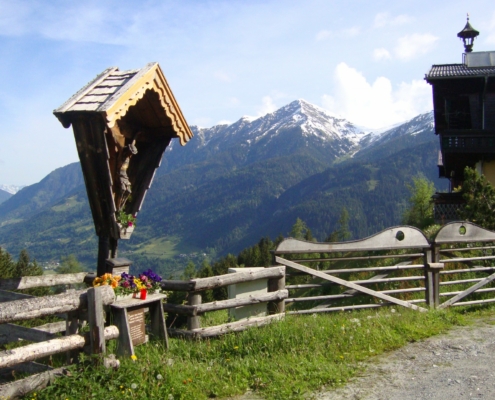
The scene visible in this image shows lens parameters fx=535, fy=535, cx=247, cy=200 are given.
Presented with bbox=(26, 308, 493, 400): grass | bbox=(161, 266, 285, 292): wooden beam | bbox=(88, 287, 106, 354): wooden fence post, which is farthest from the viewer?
bbox=(161, 266, 285, 292): wooden beam

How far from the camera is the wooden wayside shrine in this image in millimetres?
7910

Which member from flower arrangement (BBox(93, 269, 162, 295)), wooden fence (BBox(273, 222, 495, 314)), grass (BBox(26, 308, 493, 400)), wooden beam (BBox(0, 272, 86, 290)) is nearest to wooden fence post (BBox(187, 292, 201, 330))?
grass (BBox(26, 308, 493, 400))

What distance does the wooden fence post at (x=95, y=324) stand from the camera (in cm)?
668

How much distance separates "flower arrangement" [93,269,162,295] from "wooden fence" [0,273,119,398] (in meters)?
0.59

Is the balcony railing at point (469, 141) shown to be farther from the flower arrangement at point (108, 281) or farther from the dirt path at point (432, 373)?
the flower arrangement at point (108, 281)

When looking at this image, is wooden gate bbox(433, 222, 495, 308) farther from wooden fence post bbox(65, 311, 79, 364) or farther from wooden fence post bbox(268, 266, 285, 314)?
wooden fence post bbox(65, 311, 79, 364)

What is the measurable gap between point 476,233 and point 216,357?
7114 mm

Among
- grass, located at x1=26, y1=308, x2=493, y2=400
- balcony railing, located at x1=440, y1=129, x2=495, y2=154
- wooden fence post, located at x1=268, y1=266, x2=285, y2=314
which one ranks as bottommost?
grass, located at x1=26, y1=308, x2=493, y2=400

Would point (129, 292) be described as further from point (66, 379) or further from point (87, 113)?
point (87, 113)

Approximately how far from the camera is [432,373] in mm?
7438

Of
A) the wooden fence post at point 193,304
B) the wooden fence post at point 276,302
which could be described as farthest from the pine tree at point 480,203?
the wooden fence post at point 193,304

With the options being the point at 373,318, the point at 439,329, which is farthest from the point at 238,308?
the point at 439,329

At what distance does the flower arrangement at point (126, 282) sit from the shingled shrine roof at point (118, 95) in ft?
7.32

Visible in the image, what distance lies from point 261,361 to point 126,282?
2.27 metres
